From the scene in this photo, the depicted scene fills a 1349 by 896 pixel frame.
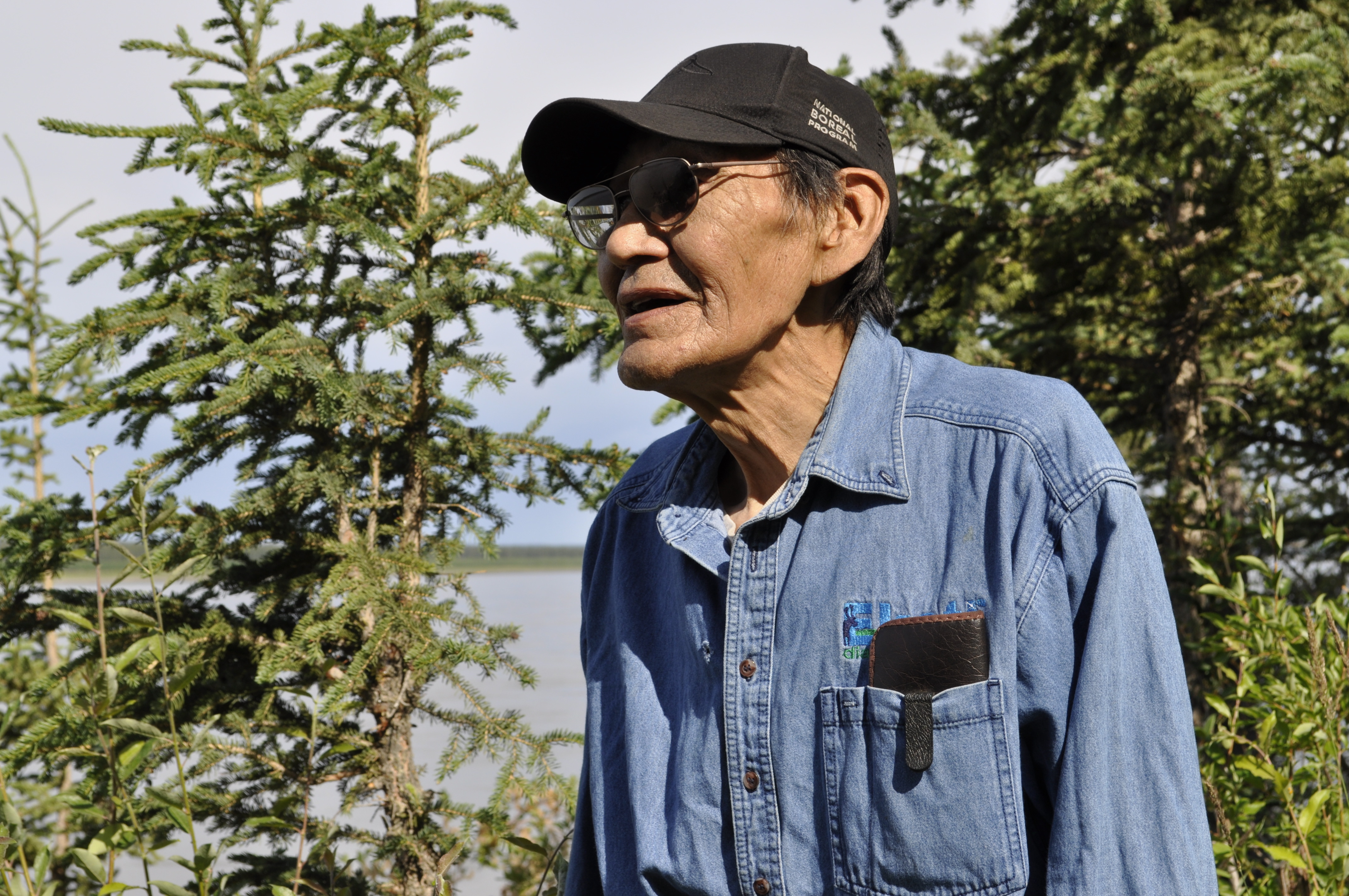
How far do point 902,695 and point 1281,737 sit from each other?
1499 millimetres

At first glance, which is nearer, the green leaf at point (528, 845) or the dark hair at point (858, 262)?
the dark hair at point (858, 262)

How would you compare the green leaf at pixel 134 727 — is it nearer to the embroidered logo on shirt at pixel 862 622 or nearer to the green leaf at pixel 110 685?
the green leaf at pixel 110 685

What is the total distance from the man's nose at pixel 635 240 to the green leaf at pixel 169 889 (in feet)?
4.31

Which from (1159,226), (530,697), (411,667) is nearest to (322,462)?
(411,667)

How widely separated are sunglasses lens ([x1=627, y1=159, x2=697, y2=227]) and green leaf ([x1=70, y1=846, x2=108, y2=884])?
4.65 feet

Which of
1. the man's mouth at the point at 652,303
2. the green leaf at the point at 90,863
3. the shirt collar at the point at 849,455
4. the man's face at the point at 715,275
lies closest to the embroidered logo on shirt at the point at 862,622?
the shirt collar at the point at 849,455

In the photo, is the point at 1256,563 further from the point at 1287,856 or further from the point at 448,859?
the point at 448,859

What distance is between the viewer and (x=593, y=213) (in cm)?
174

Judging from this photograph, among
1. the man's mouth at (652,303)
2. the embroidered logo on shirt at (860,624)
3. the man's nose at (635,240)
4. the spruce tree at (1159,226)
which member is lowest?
the embroidered logo on shirt at (860,624)

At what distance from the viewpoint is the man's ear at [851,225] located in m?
1.60

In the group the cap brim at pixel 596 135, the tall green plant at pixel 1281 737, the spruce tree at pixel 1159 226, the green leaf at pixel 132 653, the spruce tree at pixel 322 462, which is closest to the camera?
the cap brim at pixel 596 135

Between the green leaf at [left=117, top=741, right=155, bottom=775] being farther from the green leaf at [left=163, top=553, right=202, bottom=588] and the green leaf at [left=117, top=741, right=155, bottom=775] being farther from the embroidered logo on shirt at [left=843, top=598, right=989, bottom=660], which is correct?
→ the embroidered logo on shirt at [left=843, top=598, right=989, bottom=660]

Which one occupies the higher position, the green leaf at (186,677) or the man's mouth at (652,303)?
the man's mouth at (652,303)

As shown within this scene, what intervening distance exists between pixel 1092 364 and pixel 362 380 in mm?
5260
